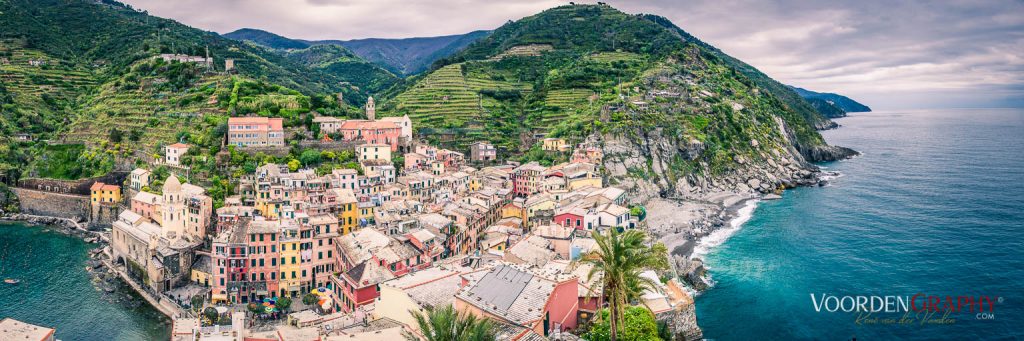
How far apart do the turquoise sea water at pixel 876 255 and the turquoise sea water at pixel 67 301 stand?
133 ft

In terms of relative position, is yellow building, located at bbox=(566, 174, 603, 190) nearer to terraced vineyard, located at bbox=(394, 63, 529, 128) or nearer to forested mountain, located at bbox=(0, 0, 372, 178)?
terraced vineyard, located at bbox=(394, 63, 529, 128)

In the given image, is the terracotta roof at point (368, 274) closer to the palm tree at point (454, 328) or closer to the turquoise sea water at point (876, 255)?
the palm tree at point (454, 328)

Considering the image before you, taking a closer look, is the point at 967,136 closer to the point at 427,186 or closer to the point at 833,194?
the point at 833,194

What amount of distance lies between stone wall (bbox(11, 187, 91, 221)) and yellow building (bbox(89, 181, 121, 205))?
220 cm

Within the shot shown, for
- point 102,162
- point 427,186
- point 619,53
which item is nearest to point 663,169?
point 427,186

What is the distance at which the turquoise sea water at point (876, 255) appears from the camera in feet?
142

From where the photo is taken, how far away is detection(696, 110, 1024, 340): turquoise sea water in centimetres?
4319

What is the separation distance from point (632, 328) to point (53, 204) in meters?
77.4

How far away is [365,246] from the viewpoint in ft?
155

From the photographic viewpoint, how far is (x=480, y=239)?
59.8m

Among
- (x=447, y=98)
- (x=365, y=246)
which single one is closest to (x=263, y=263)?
(x=365, y=246)

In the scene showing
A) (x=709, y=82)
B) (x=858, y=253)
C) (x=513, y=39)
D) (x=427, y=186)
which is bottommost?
(x=858, y=253)

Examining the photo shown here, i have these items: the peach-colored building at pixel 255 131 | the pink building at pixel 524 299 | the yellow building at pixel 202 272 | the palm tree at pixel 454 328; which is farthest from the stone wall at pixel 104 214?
the palm tree at pixel 454 328

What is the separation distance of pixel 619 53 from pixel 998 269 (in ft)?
314
